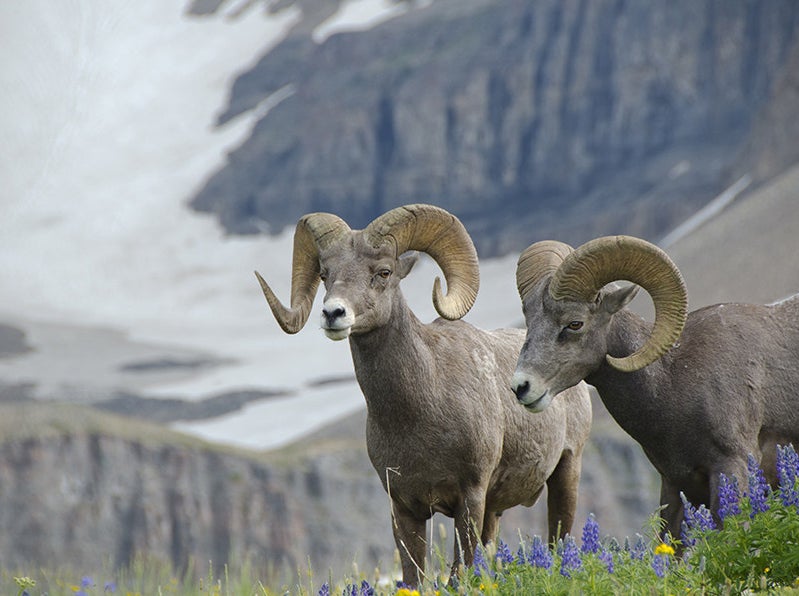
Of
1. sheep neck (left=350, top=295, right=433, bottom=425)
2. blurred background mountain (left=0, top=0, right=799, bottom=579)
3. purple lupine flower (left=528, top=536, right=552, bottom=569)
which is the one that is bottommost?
blurred background mountain (left=0, top=0, right=799, bottom=579)

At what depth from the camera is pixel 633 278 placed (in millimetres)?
10250

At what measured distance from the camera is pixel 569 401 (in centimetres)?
1359

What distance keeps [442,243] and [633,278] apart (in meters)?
2.54

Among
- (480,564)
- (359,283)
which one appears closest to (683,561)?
(480,564)

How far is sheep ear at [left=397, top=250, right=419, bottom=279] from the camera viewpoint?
11852 millimetres

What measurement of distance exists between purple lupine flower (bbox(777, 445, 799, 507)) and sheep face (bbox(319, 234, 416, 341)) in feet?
12.3

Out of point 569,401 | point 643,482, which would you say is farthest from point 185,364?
point 569,401

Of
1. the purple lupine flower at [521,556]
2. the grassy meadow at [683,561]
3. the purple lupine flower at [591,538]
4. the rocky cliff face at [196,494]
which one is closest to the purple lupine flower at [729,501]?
the grassy meadow at [683,561]

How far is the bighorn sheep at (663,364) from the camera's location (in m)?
10.1

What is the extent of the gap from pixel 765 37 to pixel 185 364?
294ft

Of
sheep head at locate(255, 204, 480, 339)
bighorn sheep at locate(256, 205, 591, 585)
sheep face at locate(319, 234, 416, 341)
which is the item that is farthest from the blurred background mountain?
sheep face at locate(319, 234, 416, 341)

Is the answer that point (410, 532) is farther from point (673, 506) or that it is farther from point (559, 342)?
point (559, 342)

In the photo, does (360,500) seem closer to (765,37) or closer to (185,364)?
(185,364)

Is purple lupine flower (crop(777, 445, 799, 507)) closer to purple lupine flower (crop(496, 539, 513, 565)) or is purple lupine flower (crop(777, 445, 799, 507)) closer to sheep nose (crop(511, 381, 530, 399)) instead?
purple lupine flower (crop(496, 539, 513, 565))
